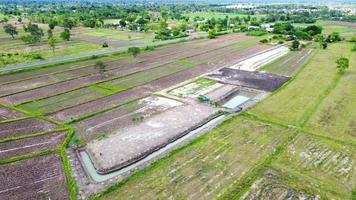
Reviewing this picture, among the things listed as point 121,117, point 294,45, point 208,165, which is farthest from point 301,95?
point 294,45

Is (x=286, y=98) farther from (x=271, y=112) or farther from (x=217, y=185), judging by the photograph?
(x=217, y=185)

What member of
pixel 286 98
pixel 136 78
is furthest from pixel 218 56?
pixel 286 98

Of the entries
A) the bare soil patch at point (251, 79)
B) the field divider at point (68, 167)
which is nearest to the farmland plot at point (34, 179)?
the field divider at point (68, 167)

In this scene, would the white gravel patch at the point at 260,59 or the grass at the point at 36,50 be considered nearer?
the white gravel patch at the point at 260,59

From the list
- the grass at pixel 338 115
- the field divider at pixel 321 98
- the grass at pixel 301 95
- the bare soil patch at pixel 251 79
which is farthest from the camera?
the bare soil patch at pixel 251 79

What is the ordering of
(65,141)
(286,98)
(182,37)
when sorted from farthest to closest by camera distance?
(182,37) < (286,98) < (65,141)

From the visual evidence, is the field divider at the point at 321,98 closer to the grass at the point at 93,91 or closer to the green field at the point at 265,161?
the green field at the point at 265,161
